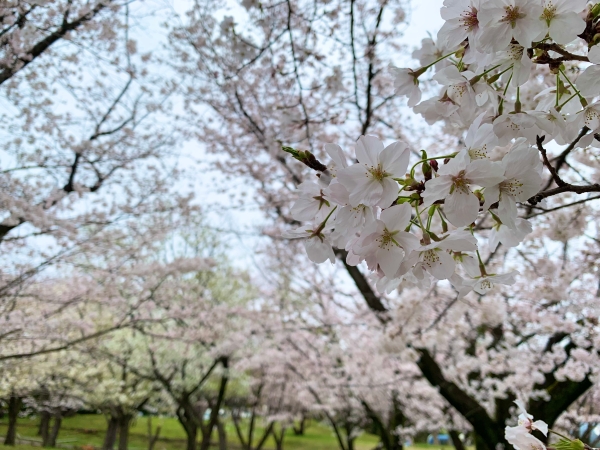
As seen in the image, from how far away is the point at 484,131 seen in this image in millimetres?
695

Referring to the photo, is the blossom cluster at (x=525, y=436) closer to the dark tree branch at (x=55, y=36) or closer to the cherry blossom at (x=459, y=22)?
the cherry blossom at (x=459, y=22)

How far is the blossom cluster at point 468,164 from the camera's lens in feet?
2.18

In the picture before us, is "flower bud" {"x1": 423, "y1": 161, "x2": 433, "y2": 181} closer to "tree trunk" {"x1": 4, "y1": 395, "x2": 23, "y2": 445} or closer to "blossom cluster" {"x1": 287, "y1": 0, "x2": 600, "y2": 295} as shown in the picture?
"blossom cluster" {"x1": 287, "y1": 0, "x2": 600, "y2": 295}

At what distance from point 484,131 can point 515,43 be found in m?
0.17

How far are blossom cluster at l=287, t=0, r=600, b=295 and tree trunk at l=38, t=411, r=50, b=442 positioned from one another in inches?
655

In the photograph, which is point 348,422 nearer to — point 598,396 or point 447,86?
point 598,396

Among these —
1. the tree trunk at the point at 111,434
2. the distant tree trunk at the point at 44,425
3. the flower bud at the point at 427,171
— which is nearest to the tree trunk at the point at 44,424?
the distant tree trunk at the point at 44,425

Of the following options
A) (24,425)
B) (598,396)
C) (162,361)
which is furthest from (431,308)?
(24,425)

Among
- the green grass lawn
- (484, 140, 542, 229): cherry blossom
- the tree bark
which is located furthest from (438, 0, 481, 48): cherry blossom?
the green grass lawn

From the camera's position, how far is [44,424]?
49.0 ft

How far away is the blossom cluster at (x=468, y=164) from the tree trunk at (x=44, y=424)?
54.5ft

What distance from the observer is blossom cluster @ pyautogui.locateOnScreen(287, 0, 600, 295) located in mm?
666

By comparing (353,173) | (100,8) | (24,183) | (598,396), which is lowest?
(598,396)

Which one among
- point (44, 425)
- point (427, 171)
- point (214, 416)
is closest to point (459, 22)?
point (427, 171)
